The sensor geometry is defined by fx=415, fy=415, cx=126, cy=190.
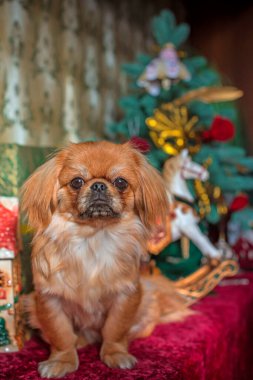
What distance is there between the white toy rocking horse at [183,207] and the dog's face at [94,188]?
658 millimetres

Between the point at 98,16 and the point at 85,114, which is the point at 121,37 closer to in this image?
the point at 98,16

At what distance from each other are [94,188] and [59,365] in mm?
483

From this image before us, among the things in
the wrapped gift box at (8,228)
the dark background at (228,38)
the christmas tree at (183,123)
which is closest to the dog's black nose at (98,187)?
the wrapped gift box at (8,228)

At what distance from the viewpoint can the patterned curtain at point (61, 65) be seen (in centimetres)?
256

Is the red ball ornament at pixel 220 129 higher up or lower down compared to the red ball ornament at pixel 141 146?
higher up

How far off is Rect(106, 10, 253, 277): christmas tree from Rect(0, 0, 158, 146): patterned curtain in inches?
22.7

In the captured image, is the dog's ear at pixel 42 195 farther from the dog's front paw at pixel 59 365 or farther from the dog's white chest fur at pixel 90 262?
the dog's front paw at pixel 59 365

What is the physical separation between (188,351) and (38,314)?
1.57 ft

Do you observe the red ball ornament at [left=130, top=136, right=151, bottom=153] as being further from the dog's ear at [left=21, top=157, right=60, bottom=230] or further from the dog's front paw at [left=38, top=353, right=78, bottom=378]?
the dog's front paw at [left=38, top=353, right=78, bottom=378]

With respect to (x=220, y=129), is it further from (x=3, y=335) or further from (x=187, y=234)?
(x=3, y=335)

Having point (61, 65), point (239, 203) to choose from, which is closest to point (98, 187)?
point (239, 203)

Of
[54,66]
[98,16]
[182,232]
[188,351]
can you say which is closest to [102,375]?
[188,351]

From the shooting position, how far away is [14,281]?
1329 millimetres

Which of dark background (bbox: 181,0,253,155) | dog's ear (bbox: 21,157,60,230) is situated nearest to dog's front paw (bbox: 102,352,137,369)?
dog's ear (bbox: 21,157,60,230)
